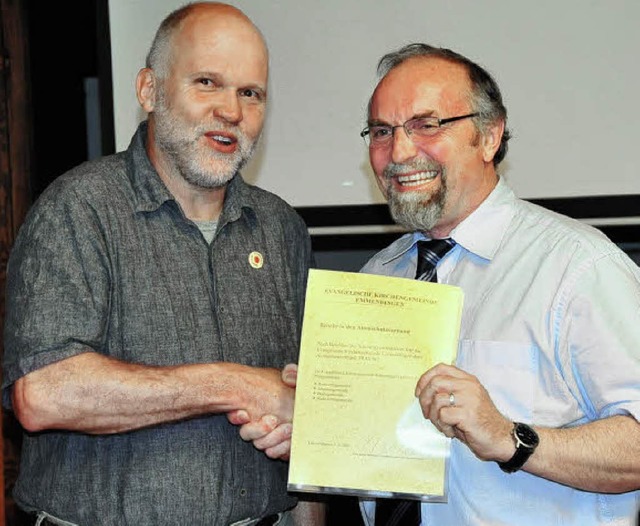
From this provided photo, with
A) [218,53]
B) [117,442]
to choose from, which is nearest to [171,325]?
[117,442]

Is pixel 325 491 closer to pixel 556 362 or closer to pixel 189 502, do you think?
pixel 189 502

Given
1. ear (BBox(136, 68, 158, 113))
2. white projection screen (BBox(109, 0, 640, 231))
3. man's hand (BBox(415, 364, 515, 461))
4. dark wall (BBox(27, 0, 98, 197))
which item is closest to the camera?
man's hand (BBox(415, 364, 515, 461))

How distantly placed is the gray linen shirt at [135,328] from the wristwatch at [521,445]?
2.13 feet

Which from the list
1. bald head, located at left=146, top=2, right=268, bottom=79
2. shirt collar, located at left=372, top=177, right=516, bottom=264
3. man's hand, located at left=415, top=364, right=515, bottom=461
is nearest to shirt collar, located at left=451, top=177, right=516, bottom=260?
shirt collar, located at left=372, top=177, right=516, bottom=264

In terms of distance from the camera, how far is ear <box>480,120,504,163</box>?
248cm

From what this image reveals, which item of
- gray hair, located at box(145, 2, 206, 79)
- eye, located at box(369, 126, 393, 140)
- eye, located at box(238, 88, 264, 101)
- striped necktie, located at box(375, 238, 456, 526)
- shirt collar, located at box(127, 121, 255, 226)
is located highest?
gray hair, located at box(145, 2, 206, 79)

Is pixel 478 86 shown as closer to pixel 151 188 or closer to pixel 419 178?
pixel 419 178

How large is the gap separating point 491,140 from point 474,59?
1.38m

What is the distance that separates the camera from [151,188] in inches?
93.9

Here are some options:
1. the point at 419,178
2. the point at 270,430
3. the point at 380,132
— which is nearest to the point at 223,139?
the point at 380,132

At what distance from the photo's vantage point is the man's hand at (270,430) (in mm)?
2213

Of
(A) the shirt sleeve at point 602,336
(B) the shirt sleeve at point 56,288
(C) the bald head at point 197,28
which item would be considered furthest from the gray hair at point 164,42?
(A) the shirt sleeve at point 602,336

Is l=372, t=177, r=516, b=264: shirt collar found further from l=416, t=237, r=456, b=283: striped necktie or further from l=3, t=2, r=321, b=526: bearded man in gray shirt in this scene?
l=3, t=2, r=321, b=526: bearded man in gray shirt

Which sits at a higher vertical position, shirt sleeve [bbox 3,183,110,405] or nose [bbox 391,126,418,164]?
nose [bbox 391,126,418,164]
